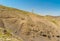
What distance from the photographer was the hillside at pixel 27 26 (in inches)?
795

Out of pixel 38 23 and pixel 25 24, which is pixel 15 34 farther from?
pixel 38 23

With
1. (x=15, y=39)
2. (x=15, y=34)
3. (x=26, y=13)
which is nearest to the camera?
(x=15, y=39)

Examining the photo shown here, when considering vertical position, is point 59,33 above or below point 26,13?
below

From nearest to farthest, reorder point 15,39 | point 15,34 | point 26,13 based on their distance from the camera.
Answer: point 15,39 → point 15,34 → point 26,13

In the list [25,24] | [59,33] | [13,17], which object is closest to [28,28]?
[25,24]

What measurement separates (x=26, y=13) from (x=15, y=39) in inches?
205

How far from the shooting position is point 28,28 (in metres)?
20.6

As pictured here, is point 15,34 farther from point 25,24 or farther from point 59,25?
point 59,25

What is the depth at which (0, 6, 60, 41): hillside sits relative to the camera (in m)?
20.2

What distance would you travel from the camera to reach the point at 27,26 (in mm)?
20766

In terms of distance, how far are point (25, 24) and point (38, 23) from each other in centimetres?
150

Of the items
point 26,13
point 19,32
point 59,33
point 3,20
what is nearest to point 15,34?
point 19,32

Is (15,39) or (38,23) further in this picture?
(38,23)

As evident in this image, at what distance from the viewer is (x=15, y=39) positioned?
18031 mm
